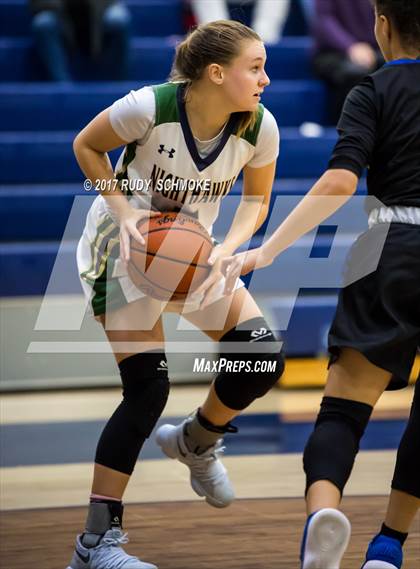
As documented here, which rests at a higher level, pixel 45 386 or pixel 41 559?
pixel 41 559

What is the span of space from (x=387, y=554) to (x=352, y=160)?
37.2 inches

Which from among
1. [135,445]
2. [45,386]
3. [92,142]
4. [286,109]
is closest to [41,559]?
[135,445]

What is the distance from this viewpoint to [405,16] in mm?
2523

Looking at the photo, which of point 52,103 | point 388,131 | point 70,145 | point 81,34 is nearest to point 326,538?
point 388,131

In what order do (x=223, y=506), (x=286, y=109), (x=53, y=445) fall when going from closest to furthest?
(x=223, y=506) < (x=53, y=445) < (x=286, y=109)

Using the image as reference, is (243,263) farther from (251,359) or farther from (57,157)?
(57,157)

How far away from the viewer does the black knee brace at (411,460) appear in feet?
8.61

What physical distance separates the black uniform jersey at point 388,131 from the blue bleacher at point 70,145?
123 inches

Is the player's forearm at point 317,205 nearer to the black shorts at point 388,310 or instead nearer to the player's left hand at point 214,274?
the black shorts at point 388,310

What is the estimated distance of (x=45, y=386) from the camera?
5.48 meters

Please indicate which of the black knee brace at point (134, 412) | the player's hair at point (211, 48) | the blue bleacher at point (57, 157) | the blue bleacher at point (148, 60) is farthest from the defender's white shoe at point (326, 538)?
the blue bleacher at point (148, 60)

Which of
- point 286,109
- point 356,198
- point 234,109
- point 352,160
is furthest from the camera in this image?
point 286,109

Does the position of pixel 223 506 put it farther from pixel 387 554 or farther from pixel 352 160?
pixel 352 160

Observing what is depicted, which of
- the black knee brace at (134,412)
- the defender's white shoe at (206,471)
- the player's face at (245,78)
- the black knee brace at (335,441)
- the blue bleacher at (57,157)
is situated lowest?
the blue bleacher at (57,157)
